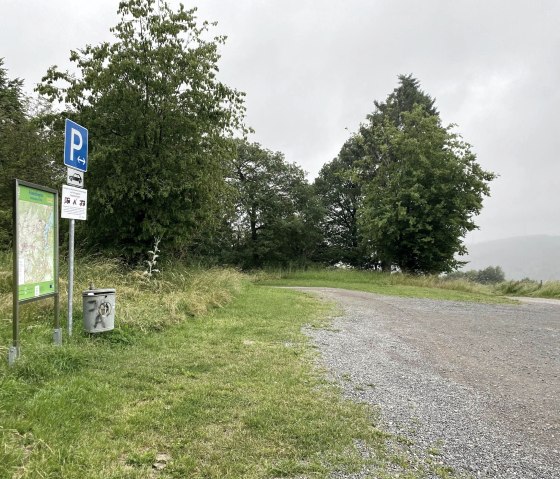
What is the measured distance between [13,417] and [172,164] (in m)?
9.90

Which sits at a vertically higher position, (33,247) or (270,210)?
(270,210)

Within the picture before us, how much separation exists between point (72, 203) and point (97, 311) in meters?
1.60

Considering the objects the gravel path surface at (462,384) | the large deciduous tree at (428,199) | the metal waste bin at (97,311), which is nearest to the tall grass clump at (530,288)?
the large deciduous tree at (428,199)

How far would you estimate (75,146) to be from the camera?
537 centimetres

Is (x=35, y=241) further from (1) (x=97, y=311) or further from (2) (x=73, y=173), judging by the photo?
(1) (x=97, y=311)

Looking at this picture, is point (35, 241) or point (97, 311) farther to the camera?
point (97, 311)

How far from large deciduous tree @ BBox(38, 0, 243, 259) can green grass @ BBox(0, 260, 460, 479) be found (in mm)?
6267

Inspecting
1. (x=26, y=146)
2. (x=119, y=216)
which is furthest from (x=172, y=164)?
(x=26, y=146)

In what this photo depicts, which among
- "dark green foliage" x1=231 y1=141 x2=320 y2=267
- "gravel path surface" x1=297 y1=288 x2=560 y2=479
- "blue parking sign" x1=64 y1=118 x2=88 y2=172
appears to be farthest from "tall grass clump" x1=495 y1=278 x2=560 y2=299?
"blue parking sign" x1=64 y1=118 x2=88 y2=172

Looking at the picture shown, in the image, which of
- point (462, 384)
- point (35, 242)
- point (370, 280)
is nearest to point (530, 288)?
point (370, 280)

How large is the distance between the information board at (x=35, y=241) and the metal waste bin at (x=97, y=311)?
538 mm

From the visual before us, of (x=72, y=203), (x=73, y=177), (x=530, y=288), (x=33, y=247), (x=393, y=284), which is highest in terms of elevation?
(x=73, y=177)

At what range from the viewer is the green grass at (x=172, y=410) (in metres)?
2.76

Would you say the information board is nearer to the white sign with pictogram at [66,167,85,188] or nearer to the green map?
the green map
